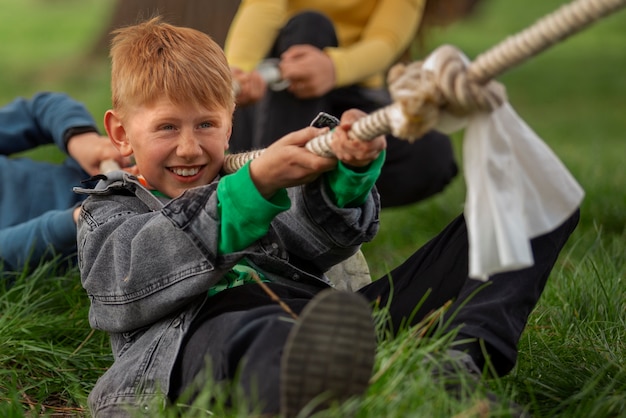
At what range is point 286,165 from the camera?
185 centimetres

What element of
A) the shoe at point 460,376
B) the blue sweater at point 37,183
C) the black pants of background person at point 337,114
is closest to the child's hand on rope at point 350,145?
the shoe at point 460,376

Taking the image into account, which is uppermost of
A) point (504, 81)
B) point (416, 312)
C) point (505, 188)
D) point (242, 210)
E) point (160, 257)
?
point (505, 188)

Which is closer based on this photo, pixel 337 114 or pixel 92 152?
pixel 92 152

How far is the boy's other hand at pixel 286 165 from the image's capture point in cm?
185

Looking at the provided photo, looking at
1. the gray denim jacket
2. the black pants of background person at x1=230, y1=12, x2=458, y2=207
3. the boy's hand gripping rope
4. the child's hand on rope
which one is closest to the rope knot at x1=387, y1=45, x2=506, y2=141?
the boy's hand gripping rope

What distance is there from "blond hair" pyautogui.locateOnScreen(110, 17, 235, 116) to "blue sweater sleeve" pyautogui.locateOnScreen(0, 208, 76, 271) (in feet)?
2.01

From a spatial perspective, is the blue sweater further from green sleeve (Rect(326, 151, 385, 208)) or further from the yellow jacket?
green sleeve (Rect(326, 151, 385, 208))

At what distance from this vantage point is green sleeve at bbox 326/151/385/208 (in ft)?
6.36

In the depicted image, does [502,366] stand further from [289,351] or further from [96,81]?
[96,81]

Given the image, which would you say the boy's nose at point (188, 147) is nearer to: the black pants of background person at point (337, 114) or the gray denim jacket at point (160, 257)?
the gray denim jacket at point (160, 257)

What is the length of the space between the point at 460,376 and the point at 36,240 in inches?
55.3

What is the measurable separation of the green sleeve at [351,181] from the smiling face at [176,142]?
0.28 meters

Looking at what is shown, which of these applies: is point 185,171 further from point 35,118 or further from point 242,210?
point 35,118

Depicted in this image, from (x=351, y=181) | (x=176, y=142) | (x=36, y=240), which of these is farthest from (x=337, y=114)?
(x=351, y=181)
